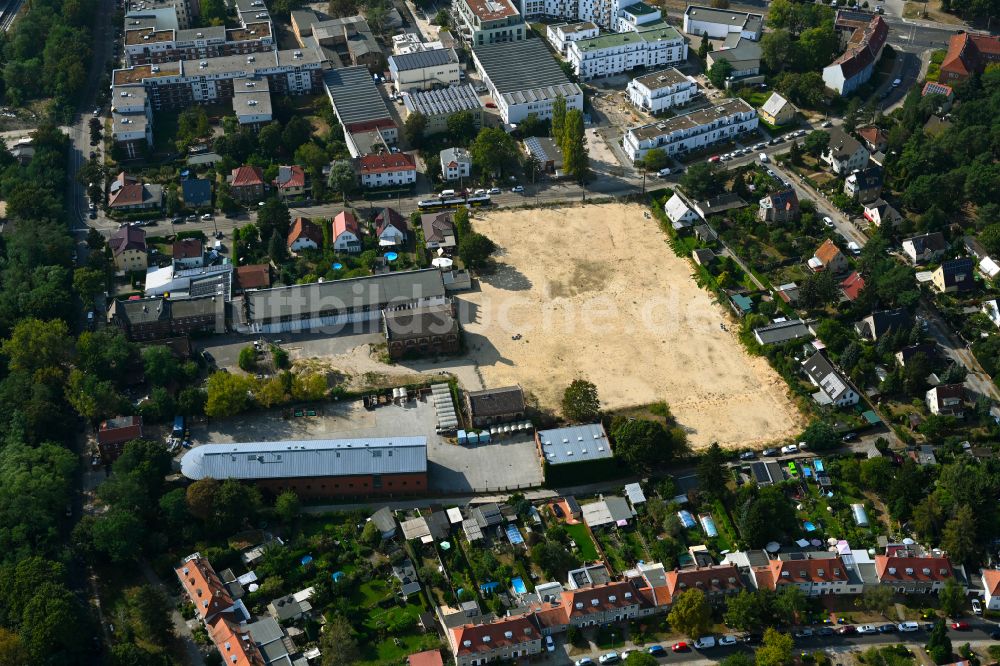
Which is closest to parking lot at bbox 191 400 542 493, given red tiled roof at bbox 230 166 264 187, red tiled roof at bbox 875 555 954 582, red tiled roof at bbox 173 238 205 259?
red tiled roof at bbox 173 238 205 259

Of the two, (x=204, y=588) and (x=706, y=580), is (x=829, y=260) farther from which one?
(x=204, y=588)

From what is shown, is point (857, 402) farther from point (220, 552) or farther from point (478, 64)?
point (478, 64)

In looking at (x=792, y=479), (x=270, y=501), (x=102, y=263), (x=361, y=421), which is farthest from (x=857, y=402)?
(x=102, y=263)

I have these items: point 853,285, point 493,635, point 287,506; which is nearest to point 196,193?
point 287,506

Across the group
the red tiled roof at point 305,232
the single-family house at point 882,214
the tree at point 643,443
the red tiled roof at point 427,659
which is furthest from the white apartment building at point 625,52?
the red tiled roof at point 427,659

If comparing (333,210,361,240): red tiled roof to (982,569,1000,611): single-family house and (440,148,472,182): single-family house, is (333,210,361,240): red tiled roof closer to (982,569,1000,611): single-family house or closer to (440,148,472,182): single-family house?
(440,148,472,182): single-family house
